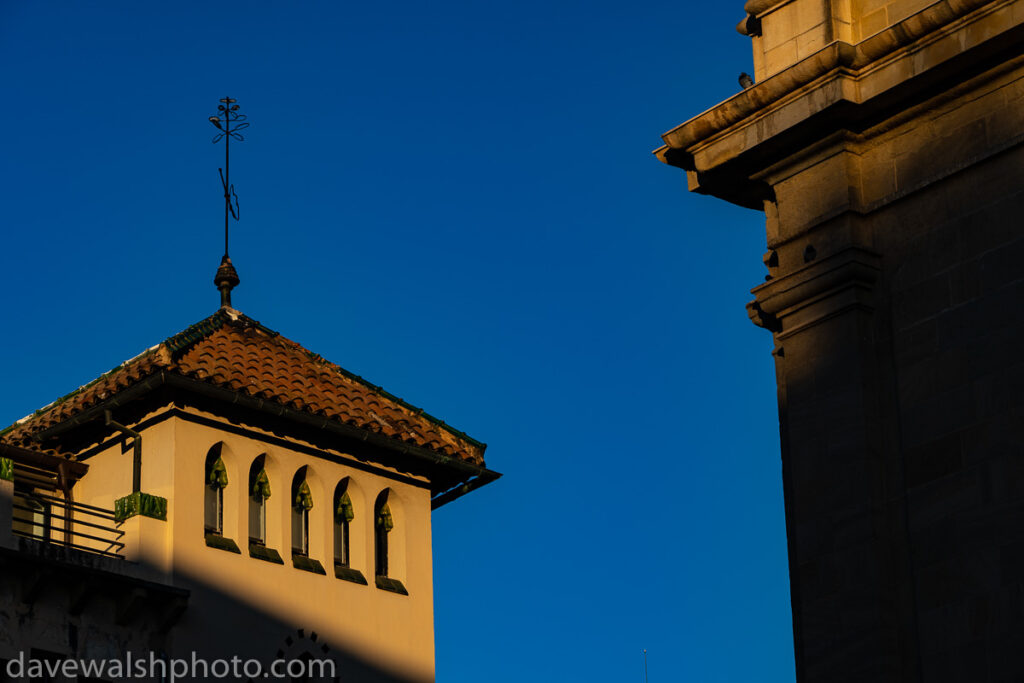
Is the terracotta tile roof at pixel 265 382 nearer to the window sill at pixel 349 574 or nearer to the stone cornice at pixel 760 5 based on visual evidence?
the window sill at pixel 349 574

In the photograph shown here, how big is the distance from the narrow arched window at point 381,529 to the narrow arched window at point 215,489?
4.57 metres

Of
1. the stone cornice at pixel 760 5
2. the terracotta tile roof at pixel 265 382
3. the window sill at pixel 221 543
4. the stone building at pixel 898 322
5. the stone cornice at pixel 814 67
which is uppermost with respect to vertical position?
the terracotta tile roof at pixel 265 382

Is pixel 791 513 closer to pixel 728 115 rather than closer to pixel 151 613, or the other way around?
pixel 728 115

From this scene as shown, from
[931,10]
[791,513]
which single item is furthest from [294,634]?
[931,10]

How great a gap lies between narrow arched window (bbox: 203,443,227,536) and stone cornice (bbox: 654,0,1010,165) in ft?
64.6

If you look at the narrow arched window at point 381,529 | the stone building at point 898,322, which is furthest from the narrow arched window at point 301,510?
the stone building at point 898,322

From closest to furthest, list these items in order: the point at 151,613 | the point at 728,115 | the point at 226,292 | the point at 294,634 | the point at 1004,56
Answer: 1. the point at 1004,56
2. the point at 728,115
3. the point at 151,613
4. the point at 294,634
5. the point at 226,292

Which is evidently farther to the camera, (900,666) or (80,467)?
(80,467)

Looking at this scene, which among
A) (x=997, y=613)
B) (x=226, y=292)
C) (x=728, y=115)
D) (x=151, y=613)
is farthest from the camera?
(x=226, y=292)

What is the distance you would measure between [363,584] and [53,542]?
7.43 metres

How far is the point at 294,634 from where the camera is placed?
136ft

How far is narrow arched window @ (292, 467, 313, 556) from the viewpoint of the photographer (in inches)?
1683

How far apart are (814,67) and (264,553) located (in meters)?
22.7

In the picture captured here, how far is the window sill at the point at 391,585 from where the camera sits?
44.2 metres
